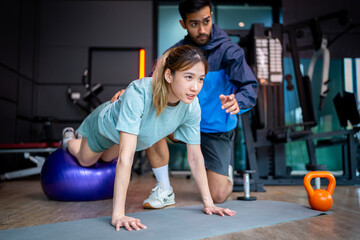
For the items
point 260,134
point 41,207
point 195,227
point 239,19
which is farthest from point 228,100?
point 239,19

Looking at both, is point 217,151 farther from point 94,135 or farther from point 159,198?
point 94,135

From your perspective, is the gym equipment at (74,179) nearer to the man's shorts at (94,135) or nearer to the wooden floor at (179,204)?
the wooden floor at (179,204)

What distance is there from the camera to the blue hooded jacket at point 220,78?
6.43 ft

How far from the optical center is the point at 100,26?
5156 millimetres

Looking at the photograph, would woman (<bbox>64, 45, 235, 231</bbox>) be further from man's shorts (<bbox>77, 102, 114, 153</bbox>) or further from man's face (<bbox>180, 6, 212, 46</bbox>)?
man's face (<bbox>180, 6, 212, 46</bbox>)

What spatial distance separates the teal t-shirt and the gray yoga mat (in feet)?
1.32

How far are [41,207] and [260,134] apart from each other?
7.51 ft

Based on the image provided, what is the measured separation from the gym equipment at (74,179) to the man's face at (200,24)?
1.11 m

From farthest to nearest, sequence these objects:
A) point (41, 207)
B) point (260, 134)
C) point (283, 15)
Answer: point (283, 15), point (260, 134), point (41, 207)

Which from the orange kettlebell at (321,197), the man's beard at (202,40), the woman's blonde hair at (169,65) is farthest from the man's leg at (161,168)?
the orange kettlebell at (321,197)

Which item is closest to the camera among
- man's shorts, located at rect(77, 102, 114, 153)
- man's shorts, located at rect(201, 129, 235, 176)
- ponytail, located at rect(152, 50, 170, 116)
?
ponytail, located at rect(152, 50, 170, 116)

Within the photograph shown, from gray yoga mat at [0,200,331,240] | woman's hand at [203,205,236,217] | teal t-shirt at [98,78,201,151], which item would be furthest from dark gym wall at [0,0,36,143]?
woman's hand at [203,205,236,217]

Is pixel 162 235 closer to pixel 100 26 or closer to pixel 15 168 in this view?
pixel 15 168

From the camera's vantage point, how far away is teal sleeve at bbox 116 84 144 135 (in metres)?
1.32
